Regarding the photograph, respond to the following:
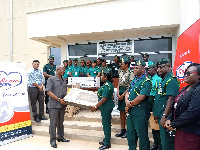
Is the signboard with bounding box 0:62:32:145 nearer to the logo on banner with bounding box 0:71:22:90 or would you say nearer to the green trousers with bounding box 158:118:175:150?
the logo on banner with bounding box 0:71:22:90

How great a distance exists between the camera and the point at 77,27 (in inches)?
283

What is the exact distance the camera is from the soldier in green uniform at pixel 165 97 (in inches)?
112

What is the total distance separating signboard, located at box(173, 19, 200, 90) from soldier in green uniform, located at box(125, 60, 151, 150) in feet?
2.83

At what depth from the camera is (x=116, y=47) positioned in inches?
322

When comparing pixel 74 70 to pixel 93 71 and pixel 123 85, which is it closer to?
pixel 93 71

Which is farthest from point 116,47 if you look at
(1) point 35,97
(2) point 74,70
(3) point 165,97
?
(3) point 165,97

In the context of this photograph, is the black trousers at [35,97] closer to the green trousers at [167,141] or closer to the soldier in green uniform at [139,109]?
the soldier in green uniform at [139,109]

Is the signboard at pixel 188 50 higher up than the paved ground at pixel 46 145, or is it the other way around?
the signboard at pixel 188 50

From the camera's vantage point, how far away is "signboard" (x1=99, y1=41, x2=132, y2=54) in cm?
798

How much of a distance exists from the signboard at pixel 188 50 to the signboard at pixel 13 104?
429 cm

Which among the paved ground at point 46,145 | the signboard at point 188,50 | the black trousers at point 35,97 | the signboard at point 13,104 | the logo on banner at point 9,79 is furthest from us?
the black trousers at point 35,97

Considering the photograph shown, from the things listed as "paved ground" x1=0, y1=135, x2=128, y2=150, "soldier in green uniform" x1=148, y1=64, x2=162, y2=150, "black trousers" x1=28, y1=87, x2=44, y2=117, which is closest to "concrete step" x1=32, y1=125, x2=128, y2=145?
"paved ground" x1=0, y1=135, x2=128, y2=150


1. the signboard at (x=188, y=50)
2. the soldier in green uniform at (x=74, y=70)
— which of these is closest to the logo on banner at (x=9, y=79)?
the soldier in green uniform at (x=74, y=70)

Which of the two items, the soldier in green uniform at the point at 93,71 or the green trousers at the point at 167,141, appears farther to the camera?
the soldier in green uniform at the point at 93,71
